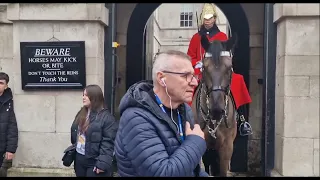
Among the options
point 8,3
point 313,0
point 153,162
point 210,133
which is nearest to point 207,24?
point 313,0

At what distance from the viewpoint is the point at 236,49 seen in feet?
29.9

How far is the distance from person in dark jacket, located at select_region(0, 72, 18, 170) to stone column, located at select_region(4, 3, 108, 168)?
708 mm

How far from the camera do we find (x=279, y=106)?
22.7 feet

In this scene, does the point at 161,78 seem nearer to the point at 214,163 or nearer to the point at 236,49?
the point at 214,163

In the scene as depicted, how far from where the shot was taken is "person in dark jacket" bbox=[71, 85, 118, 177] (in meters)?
5.06

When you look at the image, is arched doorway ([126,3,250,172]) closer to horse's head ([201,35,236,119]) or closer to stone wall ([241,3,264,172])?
stone wall ([241,3,264,172])

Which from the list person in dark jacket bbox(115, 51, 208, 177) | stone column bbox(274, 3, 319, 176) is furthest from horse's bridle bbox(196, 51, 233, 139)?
person in dark jacket bbox(115, 51, 208, 177)

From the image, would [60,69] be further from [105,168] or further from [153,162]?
[153,162]

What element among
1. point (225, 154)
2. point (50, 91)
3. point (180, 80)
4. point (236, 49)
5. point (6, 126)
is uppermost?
point (236, 49)

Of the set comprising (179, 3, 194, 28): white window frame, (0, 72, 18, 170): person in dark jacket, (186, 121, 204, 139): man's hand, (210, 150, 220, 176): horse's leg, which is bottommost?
(210, 150, 220, 176): horse's leg

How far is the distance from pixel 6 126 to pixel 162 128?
4.39 meters

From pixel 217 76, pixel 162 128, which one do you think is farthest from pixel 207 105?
pixel 162 128

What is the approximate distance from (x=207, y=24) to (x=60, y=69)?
2491mm

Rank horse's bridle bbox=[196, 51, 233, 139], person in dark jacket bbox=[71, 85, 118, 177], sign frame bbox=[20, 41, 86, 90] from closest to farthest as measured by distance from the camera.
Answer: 1. person in dark jacket bbox=[71, 85, 118, 177]
2. horse's bridle bbox=[196, 51, 233, 139]
3. sign frame bbox=[20, 41, 86, 90]
